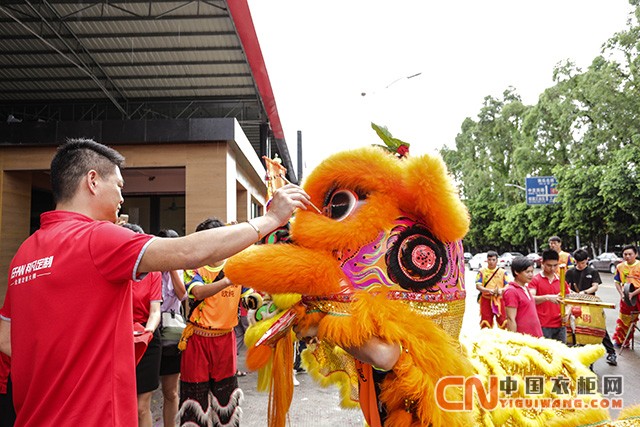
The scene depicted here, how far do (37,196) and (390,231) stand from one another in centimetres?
1207

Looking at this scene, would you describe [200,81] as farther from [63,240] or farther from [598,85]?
[598,85]

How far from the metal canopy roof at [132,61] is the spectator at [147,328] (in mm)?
5361

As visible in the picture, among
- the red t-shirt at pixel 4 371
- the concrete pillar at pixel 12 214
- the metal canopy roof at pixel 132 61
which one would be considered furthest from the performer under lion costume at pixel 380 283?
the concrete pillar at pixel 12 214

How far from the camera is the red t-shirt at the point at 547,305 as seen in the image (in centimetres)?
552

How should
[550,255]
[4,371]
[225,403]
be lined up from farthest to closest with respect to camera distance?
[550,255] < [225,403] < [4,371]

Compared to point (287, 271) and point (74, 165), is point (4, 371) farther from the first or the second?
point (287, 271)

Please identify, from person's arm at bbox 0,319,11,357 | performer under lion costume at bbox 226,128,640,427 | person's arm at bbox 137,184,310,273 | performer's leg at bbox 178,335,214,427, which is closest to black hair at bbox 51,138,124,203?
person's arm at bbox 137,184,310,273

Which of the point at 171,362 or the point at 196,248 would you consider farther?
the point at 171,362

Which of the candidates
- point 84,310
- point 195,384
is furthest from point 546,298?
point 84,310

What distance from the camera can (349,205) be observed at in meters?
1.96

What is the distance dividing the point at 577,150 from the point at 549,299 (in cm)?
2461

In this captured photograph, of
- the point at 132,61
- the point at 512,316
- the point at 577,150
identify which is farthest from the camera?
the point at 577,150

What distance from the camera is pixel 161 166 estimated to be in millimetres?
8617

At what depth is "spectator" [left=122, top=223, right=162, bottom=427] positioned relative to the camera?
A: 11.2ft
